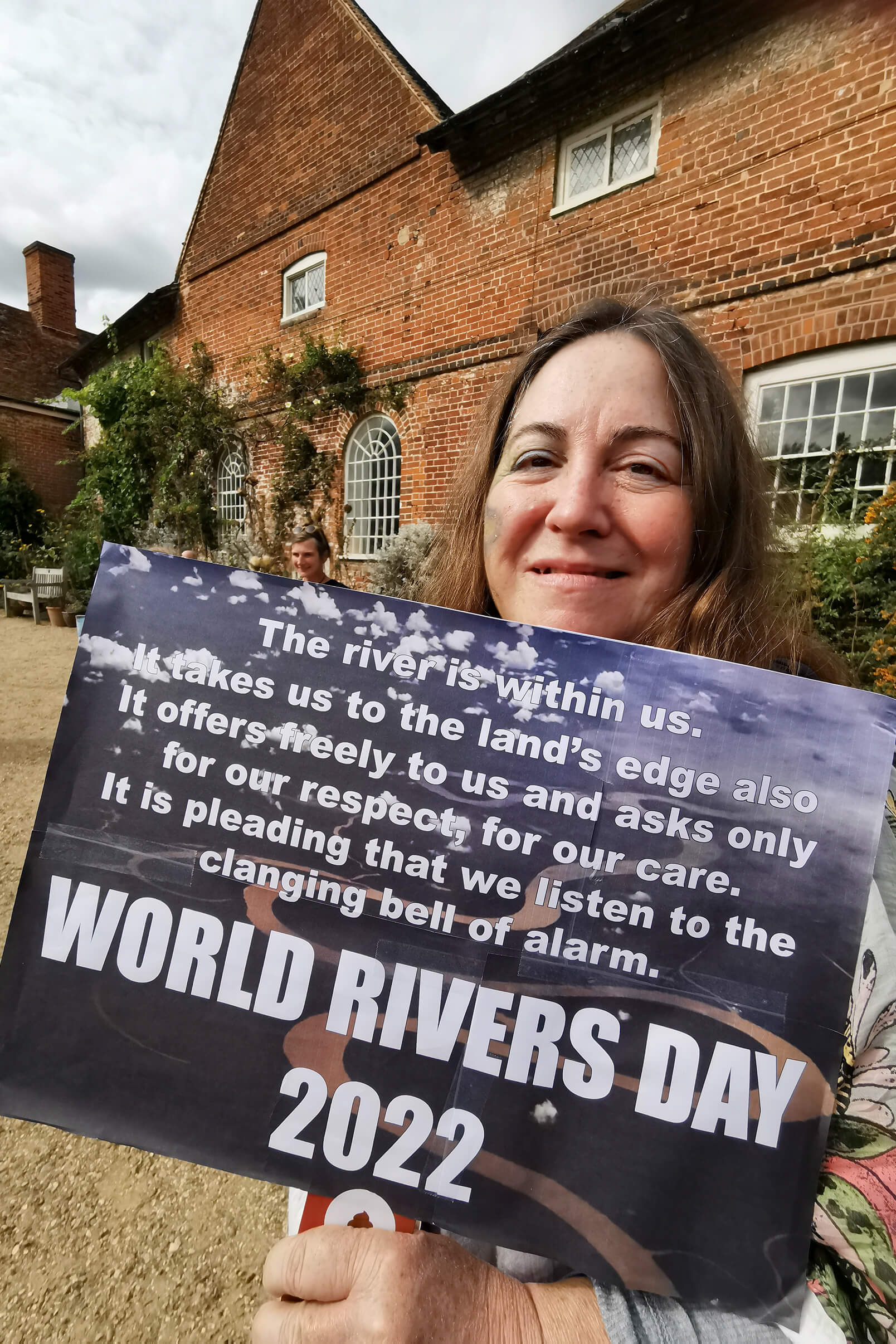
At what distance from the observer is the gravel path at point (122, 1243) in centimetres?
177

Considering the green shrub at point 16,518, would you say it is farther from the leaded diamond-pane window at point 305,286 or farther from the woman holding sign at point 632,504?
the woman holding sign at point 632,504

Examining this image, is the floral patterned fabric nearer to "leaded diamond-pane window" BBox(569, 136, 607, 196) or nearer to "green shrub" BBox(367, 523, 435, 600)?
"green shrub" BBox(367, 523, 435, 600)

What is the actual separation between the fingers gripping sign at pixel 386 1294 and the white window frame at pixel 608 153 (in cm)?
784

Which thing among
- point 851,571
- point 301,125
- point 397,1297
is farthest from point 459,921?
point 301,125

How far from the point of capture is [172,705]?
88 cm

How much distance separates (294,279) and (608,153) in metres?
5.98

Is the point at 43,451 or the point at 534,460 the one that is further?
the point at 43,451

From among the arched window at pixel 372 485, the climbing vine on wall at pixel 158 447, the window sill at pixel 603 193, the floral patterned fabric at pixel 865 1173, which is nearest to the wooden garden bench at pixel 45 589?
the climbing vine on wall at pixel 158 447

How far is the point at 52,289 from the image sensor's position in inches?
856

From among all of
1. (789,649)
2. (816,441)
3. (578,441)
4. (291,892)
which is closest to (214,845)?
(291,892)

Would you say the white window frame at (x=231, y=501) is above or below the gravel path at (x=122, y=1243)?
above

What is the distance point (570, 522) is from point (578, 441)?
0.49ft

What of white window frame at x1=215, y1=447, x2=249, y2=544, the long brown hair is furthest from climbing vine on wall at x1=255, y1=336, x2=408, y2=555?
the long brown hair

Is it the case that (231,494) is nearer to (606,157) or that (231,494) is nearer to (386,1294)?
(606,157)
